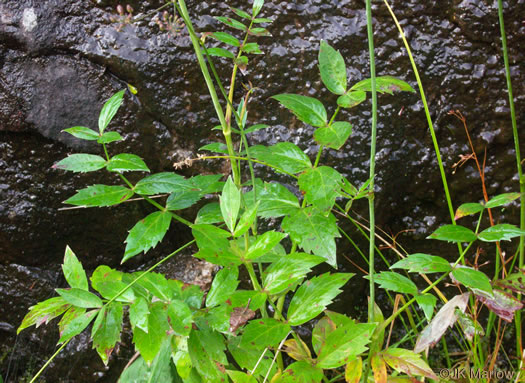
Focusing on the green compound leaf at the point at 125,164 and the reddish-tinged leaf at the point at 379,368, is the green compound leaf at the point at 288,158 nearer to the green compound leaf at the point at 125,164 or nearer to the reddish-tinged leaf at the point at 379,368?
the green compound leaf at the point at 125,164

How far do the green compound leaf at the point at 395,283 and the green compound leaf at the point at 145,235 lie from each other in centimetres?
43

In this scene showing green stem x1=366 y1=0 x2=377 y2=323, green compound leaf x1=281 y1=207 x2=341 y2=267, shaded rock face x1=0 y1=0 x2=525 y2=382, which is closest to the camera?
green stem x1=366 y1=0 x2=377 y2=323

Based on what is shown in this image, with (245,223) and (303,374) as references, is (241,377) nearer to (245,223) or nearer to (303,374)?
(303,374)

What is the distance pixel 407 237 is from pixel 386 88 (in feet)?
2.62

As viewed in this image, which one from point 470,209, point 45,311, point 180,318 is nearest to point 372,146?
point 470,209

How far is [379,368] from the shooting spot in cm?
89

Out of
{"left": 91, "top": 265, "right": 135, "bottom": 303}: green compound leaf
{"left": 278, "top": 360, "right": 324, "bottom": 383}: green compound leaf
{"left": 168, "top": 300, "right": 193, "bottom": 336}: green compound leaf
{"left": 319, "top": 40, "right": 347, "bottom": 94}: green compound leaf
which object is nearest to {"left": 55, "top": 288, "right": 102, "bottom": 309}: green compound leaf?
{"left": 91, "top": 265, "right": 135, "bottom": 303}: green compound leaf

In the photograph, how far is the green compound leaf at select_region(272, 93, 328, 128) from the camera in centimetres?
87

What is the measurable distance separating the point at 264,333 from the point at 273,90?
87cm

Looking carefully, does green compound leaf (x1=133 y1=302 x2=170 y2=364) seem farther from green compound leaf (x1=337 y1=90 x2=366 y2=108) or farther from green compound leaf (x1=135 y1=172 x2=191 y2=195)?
green compound leaf (x1=337 y1=90 x2=366 y2=108)

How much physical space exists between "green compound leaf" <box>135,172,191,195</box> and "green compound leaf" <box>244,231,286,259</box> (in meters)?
0.21

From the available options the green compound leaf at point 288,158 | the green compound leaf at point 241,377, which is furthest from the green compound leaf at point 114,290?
the green compound leaf at point 288,158

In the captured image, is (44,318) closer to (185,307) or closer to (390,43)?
(185,307)

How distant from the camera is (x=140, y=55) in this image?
143 cm
